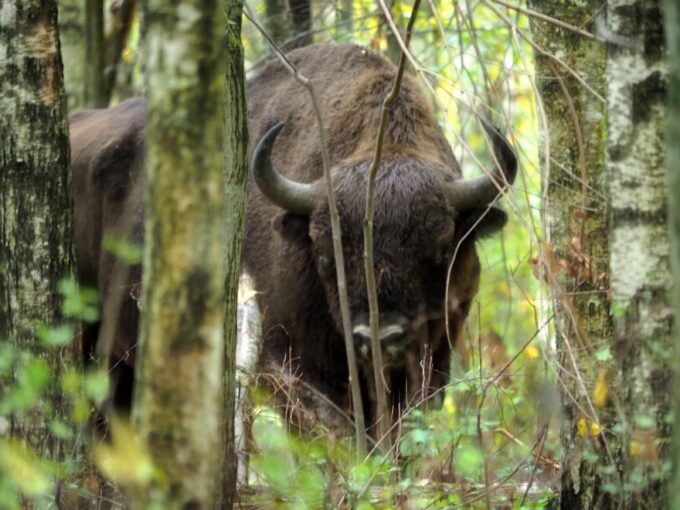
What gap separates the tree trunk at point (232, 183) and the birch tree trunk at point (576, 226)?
1166 millimetres

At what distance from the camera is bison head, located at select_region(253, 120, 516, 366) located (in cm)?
658

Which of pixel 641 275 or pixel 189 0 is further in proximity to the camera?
pixel 641 275

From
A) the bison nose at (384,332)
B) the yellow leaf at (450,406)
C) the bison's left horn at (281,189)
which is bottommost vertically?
the yellow leaf at (450,406)

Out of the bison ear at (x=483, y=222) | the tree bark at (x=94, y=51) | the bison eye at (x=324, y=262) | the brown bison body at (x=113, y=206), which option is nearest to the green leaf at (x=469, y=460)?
the bison eye at (x=324, y=262)

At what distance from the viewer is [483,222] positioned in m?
7.40

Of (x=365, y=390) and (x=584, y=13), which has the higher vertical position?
(x=584, y=13)

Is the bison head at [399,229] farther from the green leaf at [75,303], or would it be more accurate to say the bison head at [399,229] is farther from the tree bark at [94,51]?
the tree bark at [94,51]

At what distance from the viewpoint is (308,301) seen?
741cm

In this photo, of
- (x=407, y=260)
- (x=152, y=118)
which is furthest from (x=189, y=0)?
(x=407, y=260)

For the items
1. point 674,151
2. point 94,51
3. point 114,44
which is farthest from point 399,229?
point 114,44

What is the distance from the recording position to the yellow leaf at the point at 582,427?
168 inches

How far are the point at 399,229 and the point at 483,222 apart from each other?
2.98 feet

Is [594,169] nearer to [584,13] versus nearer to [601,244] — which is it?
[601,244]

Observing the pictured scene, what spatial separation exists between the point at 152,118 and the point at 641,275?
1565mm
